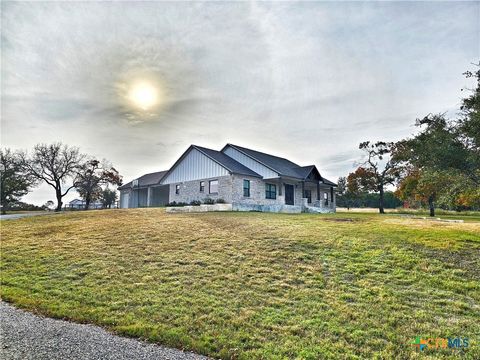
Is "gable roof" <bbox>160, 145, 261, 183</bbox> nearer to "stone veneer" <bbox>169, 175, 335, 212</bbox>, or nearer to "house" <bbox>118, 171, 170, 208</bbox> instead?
"stone veneer" <bbox>169, 175, 335, 212</bbox>

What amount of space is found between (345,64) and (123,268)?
1349 centimetres

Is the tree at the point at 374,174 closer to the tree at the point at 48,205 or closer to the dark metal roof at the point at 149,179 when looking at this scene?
the dark metal roof at the point at 149,179

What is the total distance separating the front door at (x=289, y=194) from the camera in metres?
29.3

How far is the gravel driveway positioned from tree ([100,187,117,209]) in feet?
166

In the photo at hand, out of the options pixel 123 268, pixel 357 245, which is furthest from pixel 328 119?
pixel 123 268

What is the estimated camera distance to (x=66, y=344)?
485 centimetres

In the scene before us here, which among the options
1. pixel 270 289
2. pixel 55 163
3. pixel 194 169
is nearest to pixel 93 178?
pixel 55 163

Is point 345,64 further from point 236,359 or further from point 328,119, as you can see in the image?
point 236,359

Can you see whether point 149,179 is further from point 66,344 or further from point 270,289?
point 66,344

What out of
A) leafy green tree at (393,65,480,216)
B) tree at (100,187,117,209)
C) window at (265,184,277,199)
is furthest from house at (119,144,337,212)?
tree at (100,187,117,209)

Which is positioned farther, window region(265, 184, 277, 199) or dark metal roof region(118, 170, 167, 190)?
dark metal roof region(118, 170, 167, 190)

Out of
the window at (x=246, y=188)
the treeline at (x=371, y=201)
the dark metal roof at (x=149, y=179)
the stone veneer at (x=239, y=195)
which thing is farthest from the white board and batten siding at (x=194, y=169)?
the treeline at (x=371, y=201)

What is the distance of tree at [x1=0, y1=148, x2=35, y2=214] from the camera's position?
36.9 m

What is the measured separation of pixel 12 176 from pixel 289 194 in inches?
1392
